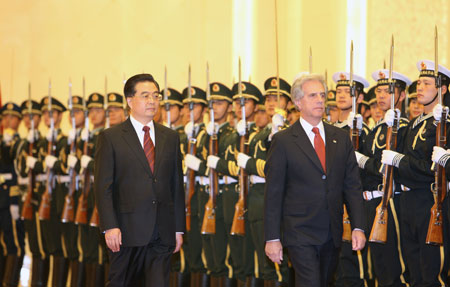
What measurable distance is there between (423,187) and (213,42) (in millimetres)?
5017

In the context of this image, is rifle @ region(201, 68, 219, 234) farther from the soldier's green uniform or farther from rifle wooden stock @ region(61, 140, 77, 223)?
rifle wooden stock @ region(61, 140, 77, 223)

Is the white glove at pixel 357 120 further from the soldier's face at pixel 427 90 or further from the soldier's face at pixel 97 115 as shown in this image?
the soldier's face at pixel 97 115

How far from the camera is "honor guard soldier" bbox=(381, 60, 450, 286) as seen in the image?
18.4ft

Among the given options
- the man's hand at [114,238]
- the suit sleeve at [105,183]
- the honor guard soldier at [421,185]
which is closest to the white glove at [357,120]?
the honor guard soldier at [421,185]

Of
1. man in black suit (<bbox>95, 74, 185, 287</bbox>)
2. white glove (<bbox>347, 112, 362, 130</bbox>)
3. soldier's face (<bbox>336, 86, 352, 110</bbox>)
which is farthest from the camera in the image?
soldier's face (<bbox>336, 86, 352, 110</bbox>)

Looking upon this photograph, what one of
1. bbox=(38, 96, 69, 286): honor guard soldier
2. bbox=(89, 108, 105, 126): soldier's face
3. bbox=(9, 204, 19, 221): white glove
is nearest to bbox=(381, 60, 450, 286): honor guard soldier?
bbox=(89, 108, 105, 126): soldier's face

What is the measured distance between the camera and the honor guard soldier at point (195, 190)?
761 centimetres

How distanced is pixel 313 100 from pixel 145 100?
3.48ft

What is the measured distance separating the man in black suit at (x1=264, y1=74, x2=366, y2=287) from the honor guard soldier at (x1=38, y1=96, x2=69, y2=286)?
4951 millimetres

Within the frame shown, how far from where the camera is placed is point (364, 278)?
6547mm

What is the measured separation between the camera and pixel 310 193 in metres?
4.53

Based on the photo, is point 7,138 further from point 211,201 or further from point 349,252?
point 349,252

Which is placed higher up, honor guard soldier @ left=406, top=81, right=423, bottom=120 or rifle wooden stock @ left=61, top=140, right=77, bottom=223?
honor guard soldier @ left=406, top=81, right=423, bottom=120

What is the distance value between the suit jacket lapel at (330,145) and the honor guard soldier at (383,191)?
1.38 metres
